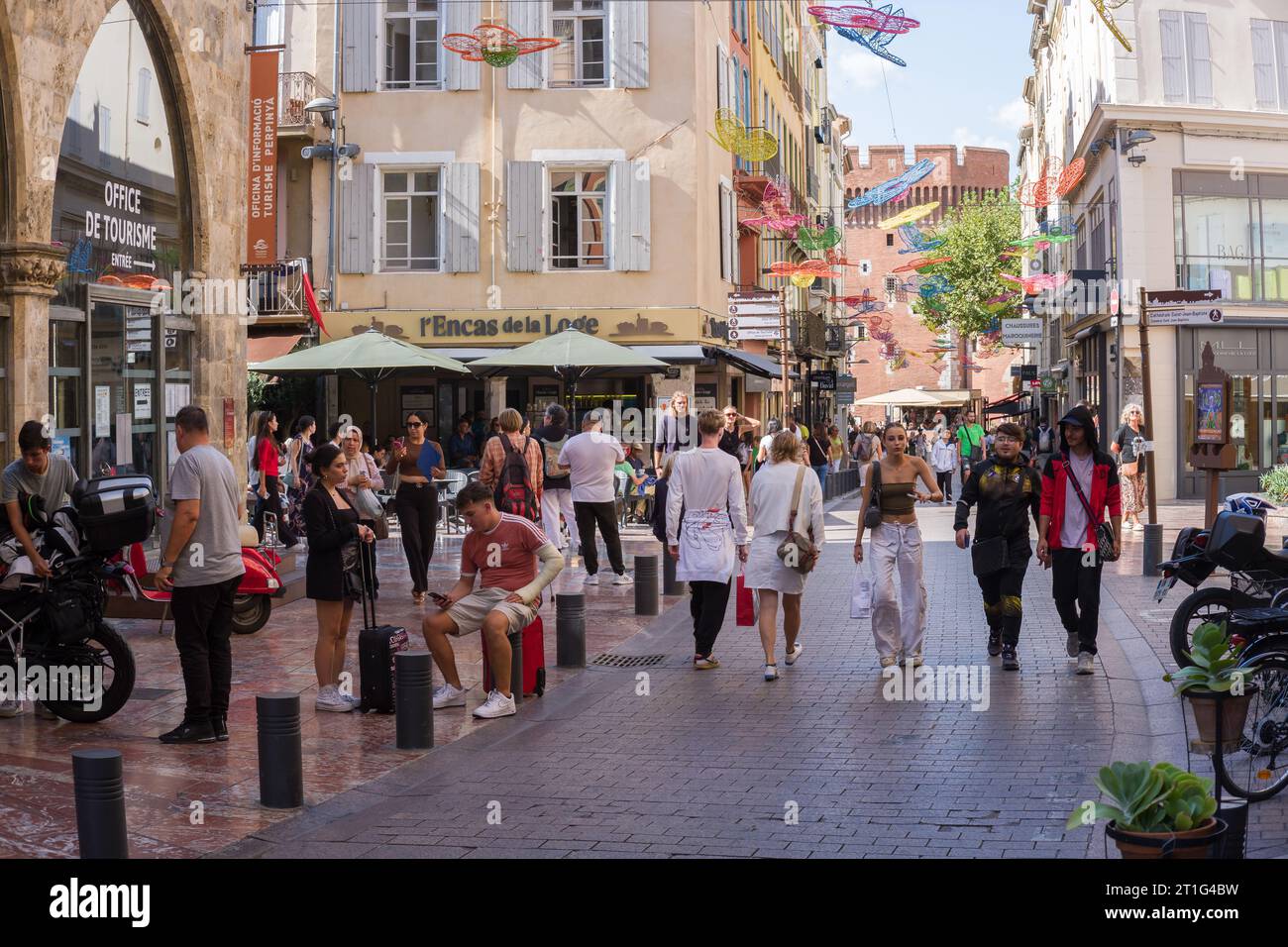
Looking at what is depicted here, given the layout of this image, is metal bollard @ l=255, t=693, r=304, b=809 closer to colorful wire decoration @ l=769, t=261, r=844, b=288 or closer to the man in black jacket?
the man in black jacket

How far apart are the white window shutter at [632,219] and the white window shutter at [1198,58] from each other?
11.6 meters

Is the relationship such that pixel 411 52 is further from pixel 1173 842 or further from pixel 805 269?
pixel 1173 842

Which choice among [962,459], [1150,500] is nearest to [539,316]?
[962,459]

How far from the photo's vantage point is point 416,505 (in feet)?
47.4

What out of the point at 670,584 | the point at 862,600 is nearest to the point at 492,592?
the point at 862,600

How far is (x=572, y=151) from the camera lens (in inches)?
1157

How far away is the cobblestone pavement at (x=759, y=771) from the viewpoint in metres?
6.41

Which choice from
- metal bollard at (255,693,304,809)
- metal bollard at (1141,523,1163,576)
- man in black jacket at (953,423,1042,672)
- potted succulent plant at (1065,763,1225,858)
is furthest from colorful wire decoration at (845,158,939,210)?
potted succulent plant at (1065,763,1225,858)

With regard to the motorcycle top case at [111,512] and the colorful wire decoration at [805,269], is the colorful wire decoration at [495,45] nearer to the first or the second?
the colorful wire decoration at [805,269]

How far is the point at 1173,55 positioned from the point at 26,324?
84.6ft

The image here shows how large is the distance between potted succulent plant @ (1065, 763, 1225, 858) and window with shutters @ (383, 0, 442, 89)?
26926 mm

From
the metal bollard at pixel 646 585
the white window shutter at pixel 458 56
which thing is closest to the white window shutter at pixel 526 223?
the white window shutter at pixel 458 56

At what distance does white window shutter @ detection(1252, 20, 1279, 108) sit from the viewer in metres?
31.9

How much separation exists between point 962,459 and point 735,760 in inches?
1033
